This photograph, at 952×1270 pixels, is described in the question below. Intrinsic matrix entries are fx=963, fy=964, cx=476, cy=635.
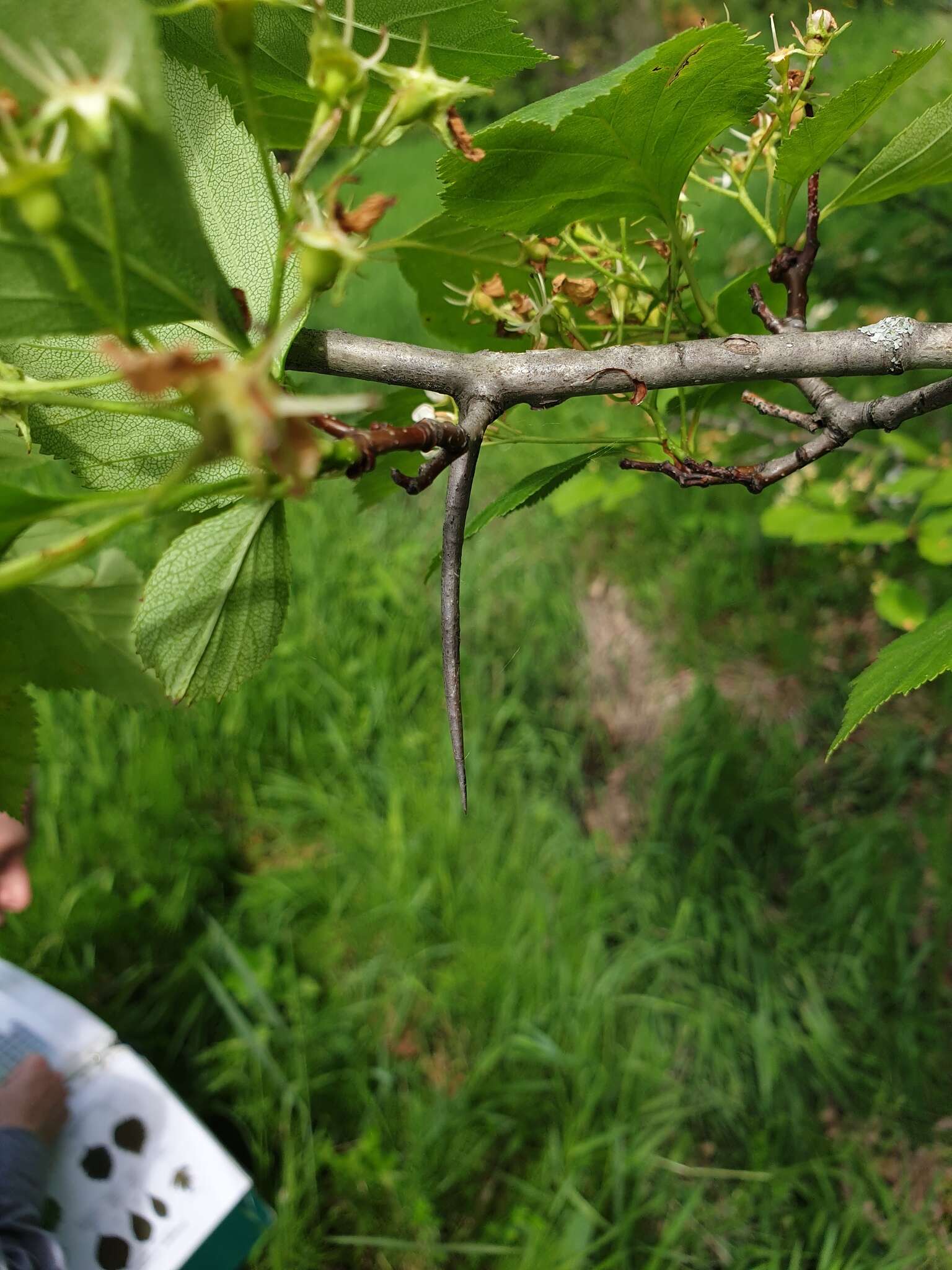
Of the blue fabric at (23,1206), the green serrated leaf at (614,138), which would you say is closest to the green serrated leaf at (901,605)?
the green serrated leaf at (614,138)

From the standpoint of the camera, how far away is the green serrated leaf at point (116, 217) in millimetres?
187

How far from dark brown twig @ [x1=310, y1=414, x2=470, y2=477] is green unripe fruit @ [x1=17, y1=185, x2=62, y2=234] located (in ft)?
0.25

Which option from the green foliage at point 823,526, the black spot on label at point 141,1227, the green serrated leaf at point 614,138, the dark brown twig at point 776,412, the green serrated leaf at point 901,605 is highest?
the green serrated leaf at point 614,138

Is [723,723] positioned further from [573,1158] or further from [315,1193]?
[315,1193]

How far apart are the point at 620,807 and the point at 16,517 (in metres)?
1.93

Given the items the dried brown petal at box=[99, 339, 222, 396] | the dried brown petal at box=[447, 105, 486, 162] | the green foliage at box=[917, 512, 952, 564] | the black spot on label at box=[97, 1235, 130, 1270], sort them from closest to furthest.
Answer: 1. the dried brown petal at box=[99, 339, 222, 396]
2. the dried brown petal at box=[447, 105, 486, 162]
3. the green foliage at box=[917, 512, 952, 564]
4. the black spot on label at box=[97, 1235, 130, 1270]

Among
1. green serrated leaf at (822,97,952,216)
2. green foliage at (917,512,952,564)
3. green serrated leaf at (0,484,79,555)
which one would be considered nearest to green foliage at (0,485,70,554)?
green serrated leaf at (0,484,79,555)

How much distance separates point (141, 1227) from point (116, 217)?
5.16 feet

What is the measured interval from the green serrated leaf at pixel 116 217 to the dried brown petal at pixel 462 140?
9cm

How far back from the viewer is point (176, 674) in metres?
0.32

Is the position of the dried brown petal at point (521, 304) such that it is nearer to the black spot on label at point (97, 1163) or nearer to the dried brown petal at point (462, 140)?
the dried brown petal at point (462, 140)

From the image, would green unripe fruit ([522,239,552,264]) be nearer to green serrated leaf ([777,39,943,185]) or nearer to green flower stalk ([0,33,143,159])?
green serrated leaf ([777,39,943,185])

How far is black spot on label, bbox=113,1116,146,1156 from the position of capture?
4.82 feet

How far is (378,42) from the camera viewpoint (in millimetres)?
321
